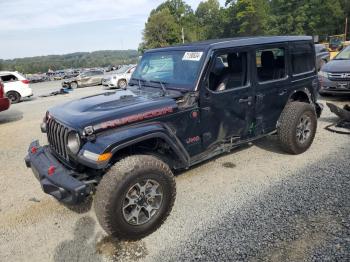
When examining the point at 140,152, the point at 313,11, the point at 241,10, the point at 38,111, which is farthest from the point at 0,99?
Answer: the point at 241,10

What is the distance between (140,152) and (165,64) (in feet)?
4.66

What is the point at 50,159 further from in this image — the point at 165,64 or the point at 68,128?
the point at 165,64

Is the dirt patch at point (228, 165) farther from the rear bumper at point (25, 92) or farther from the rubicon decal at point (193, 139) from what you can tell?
the rear bumper at point (25, 92)

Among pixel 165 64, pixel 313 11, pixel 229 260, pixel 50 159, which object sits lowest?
pixel 229 260

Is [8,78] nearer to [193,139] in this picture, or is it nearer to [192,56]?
[192,56]

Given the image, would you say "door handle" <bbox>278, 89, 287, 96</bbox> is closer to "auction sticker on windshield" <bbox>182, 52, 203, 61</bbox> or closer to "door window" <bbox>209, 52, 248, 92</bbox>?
"door window" <bbox>209, 52, 248, 92</bbox>

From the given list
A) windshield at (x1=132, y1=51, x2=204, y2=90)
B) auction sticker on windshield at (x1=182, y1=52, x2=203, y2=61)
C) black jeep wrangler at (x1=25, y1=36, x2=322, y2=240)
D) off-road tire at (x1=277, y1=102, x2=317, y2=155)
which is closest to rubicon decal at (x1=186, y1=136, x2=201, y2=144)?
black jeep wrangler at (x1=25, y1=36, x2=322, y2=240)

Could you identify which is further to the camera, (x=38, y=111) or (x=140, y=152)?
(x=38, y=111)

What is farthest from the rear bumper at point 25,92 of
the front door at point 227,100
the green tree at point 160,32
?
the green tree at point 160,32

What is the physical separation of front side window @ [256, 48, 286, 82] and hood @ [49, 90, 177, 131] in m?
1.84

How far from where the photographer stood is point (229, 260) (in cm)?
285

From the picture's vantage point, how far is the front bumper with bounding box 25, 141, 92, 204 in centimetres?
296

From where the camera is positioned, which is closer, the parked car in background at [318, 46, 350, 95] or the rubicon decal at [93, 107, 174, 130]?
the rubicon decal at [93, 107, 174, 130]

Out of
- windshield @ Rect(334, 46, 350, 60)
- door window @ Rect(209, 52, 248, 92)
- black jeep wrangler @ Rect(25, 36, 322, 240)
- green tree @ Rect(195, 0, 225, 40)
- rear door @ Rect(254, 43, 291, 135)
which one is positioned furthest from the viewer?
green tree @ Rect(195, 0, 225, 40)
